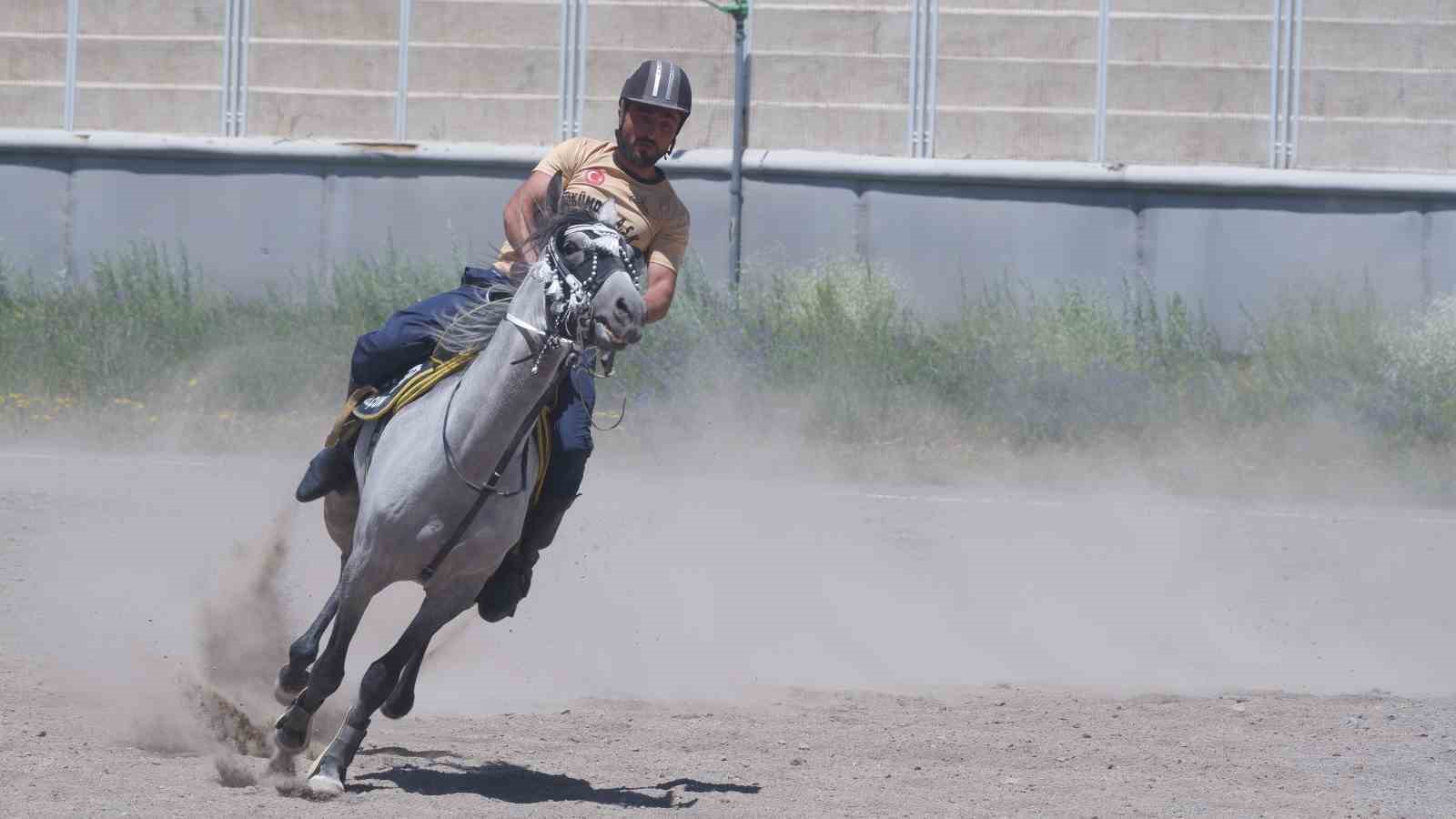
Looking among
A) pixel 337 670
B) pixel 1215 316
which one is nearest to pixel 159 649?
pixel 337 670

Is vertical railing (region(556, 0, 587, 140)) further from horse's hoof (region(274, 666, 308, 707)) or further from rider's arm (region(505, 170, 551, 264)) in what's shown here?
horse's hoof (region(274, 666, 308, 707))

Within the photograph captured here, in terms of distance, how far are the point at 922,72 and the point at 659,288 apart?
14.4 metres

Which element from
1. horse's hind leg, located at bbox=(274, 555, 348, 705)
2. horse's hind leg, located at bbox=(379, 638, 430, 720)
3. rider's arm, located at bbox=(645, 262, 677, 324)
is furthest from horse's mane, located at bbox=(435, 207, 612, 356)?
horse's hind leg, located at bbox=(379, 638, 430, 720)


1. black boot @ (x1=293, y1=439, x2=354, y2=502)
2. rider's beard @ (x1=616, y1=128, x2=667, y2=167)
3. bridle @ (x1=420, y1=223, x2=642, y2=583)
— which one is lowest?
black boot @ (x1=293, y1=439, x2=354, y2=502)

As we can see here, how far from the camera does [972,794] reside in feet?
22.0

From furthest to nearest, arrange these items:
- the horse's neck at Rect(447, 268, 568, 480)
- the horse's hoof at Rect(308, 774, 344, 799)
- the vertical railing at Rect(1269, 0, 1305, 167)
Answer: the vertical railing at Rect(1269, 0, 1305, 167)
the horse's hoof at Rect(308, 774, 344, 799)
the horse's neck at Rect(447, 268, 568, 480)

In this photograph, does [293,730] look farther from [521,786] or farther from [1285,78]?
[1285,78]

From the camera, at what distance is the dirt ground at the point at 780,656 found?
6766 mm

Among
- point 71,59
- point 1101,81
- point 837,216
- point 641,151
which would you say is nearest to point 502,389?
point 641,151

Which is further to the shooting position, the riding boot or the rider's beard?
the rider's beard

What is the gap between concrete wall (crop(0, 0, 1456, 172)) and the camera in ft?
66.4

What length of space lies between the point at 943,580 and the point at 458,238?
10.7 m

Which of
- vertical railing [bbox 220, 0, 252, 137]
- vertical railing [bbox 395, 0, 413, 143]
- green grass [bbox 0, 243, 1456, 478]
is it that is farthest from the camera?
vertical railing [bbox 220, 0, 252, 137]

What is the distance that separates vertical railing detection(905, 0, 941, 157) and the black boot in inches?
563
